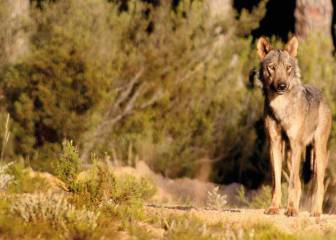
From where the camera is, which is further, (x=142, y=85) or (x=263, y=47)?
(x=142, y=85)

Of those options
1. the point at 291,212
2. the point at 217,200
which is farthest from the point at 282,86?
the point at 217,200

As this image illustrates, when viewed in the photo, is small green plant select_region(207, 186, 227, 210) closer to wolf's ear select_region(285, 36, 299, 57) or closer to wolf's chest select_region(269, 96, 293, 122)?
wolf's chest select_region(269, 96, 293, 122)

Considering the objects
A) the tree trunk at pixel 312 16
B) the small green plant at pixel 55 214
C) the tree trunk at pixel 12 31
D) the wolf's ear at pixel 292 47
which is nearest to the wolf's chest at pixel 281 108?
the wolf's ear at pixel 292 47

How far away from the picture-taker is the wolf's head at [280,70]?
9133 mm

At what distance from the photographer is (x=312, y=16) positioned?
761 inches

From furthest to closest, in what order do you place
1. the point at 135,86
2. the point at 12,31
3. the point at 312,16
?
the point at 312,16, the point at 135,86, the point at 12,31

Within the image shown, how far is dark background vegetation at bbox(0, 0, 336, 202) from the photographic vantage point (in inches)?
619

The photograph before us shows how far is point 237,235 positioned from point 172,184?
31.0 feet

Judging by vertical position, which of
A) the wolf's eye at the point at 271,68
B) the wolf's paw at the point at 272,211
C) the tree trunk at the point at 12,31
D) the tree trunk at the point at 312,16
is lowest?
the wolf's paw at the point at 272,211

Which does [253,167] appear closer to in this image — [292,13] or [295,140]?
[292,13]

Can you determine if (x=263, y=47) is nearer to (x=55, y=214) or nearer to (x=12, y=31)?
(x=55, y=214)

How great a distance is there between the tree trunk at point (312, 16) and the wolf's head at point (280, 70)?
9.85 meters

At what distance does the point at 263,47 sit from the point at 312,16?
32.8 ft

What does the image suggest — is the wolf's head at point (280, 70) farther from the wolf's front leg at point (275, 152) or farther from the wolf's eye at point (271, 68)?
the wolf's front leg at point (275, 152)
